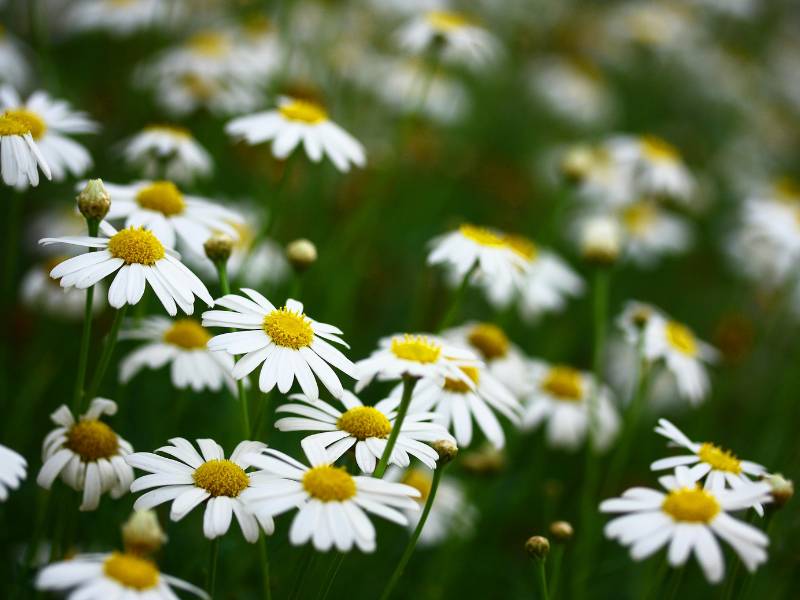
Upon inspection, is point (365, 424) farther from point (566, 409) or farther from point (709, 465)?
point (566, 409)

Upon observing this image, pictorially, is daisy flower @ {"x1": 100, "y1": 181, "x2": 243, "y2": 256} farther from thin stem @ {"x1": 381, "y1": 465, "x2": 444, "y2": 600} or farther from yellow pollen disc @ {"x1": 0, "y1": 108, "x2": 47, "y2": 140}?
thin stem @ {"x1": 381, "y1": 465, "x2": 444, "y2": 600}

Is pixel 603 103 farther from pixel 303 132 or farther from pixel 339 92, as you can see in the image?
pixel 303 132

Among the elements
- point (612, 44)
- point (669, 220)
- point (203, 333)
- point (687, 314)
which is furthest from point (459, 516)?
point (612, 44)

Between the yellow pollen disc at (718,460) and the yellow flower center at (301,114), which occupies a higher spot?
the yellow flower center at (301,114)

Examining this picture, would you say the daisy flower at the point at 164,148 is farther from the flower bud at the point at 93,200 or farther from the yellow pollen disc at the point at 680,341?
the yellow pollen disc at the point at 680,341

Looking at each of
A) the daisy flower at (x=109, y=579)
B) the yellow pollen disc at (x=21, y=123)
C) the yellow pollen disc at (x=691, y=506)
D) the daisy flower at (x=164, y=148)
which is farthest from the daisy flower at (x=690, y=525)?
the daisy flower at (x=164, y=148)

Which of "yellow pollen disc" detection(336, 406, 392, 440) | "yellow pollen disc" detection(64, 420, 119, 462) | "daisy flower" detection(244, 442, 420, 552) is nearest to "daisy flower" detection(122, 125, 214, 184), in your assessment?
"yellow pollen disc" detection(64, 420, 119, 462)

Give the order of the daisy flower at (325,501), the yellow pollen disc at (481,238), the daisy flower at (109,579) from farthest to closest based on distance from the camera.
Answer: the yellow pollen disc at (481,238)
the daisy flower at (325,501)
the daisy flower at (109,579)
